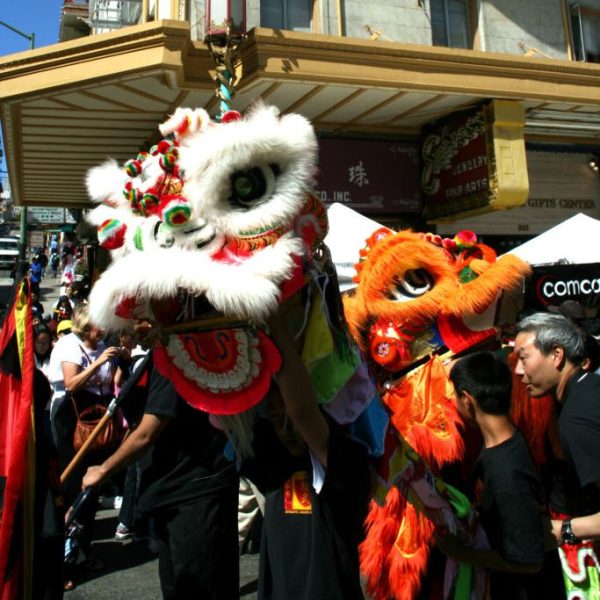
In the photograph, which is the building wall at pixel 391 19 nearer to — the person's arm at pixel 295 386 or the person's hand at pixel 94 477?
the person's hand at pixel 94 477

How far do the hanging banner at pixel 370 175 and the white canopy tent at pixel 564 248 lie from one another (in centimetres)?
293

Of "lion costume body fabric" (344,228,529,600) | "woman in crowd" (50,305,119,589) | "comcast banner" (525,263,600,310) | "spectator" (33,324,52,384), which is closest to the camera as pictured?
"lion costume body fabric" (344,228,529,600)

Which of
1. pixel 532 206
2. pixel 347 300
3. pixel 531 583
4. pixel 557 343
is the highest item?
pixel 532 206

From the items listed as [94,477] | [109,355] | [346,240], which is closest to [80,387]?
[109,355]

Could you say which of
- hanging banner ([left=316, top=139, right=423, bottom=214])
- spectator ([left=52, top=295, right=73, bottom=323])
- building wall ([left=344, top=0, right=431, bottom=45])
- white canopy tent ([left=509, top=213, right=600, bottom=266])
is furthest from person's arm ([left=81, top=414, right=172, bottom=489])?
spectator ([left=52, top=295, right=73, bottom=323])

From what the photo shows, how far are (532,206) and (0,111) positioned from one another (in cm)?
671

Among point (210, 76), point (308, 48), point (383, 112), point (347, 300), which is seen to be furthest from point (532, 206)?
point (347, 300)

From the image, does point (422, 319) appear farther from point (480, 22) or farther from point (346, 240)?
point (480, 22)

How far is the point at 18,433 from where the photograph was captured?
100 inches

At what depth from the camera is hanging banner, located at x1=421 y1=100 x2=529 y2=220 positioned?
258 inches

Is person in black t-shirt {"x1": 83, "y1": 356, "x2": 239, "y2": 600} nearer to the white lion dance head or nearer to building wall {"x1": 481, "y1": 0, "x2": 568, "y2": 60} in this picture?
the white lion dance head

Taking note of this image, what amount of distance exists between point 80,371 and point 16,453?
2235mm

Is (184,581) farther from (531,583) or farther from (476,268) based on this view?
(476,268)

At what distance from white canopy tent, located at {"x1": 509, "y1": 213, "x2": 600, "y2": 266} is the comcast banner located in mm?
429
